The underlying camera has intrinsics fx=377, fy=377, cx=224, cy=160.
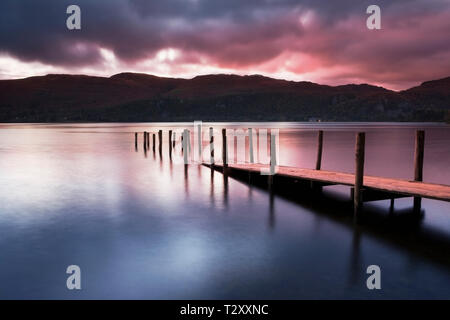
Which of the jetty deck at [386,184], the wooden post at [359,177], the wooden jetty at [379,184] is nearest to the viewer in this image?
the jetty deck at [386,184]

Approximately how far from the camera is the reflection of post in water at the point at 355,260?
297 inches

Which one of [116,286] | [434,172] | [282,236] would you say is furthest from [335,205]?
[434,172]

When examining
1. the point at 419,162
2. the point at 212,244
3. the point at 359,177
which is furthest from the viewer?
the point at 419,162

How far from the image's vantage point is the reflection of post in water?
754 cm

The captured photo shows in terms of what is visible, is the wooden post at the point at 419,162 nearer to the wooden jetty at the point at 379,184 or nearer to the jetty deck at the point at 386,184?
the wooden jetty at the point at 379,184

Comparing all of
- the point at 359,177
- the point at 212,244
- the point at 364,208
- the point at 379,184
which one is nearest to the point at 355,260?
the point at 212,244

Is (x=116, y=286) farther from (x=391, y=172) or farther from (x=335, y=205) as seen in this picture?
(x=391, y=172)

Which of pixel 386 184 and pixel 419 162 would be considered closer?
pixel 386 184

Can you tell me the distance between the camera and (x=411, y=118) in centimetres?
19475

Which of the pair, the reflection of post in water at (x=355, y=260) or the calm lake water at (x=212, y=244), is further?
the reflection of post in water at (x=355, y=260)

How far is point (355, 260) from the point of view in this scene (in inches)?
338

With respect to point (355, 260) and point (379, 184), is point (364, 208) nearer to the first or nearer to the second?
point (379, 184)

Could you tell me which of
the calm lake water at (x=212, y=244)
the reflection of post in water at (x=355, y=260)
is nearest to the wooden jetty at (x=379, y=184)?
the calm lake water at (x=212, y=244)
